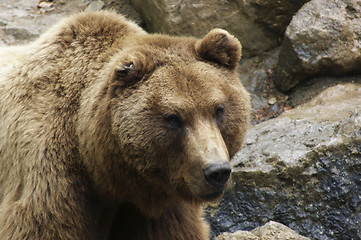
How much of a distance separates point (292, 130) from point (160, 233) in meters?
2.79

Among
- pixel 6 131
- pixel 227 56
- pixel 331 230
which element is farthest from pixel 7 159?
pixel 331 230

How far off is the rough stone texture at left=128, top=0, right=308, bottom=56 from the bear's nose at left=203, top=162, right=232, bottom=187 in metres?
5.76

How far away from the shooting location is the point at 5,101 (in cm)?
493

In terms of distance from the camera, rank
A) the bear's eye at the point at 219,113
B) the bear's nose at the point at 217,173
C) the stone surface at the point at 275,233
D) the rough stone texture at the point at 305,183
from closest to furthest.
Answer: the bear's nose at the point at 217,173 < the bear's eye at the point at 219,113 < the stone surface at the point at 275,233 < the rough stone texture at the point at 305,183

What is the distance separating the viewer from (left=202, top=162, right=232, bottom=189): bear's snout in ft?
13.0

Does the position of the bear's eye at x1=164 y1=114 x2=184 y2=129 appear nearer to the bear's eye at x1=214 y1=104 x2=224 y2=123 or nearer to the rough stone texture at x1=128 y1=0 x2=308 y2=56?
the bear's eye at x1=214 y1=104 x2=224 y2=123

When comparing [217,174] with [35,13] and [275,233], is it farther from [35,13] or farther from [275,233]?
[35,13]

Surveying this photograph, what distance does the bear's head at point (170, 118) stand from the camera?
167 inches

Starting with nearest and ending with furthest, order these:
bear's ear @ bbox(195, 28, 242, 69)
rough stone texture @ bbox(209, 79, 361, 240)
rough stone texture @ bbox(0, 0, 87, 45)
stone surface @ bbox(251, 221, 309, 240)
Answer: bear's ear @ bbox(195, 28, 242, 69)
stone surface @ bbox(251, 221, 309, 240)
rough stone texture @ bbox(209, 79, 361, 240)
rough stone texture @ bbox(0, 0, 87, 45)

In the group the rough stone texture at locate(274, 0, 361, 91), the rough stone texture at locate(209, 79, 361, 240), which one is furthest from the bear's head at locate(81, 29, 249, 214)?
the rough stone texture at locate(274, 0, 361, 91)

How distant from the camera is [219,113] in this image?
443 cm

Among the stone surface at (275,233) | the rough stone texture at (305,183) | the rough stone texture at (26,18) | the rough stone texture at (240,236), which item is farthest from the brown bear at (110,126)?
the rough stone texture at (26,18)

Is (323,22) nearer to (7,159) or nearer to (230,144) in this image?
(230,144)

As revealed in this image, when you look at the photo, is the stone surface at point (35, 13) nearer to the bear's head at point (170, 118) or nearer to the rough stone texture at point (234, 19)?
the rough stone texture at point (234, 19)
